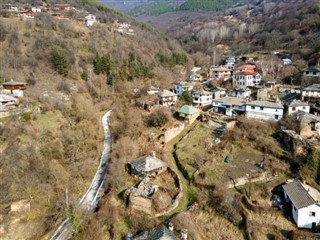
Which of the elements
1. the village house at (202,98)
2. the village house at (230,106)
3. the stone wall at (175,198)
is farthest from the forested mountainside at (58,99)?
the village house at (230,106)

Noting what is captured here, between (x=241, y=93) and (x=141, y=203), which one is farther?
(x=241, y=93)

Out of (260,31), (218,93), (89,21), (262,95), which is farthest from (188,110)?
(260,31)

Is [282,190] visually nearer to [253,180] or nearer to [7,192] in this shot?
[253,180]

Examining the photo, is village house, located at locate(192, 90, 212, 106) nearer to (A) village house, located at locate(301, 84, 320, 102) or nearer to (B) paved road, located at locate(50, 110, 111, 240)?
(A) village house, located at locate(301, 84, 320, 102)

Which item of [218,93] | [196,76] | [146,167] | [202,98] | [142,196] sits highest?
[218,93]

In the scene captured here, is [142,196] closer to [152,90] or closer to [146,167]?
Result: [146,167]

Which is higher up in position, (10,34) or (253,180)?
(10,34)

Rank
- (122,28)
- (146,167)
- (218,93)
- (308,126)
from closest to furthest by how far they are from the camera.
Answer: (146,167), (308,126), (218,93), (122,28)

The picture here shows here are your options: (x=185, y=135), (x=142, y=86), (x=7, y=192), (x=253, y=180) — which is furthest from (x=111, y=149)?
(x=142, y=86)

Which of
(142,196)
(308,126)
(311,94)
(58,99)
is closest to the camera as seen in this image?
(142,196)
